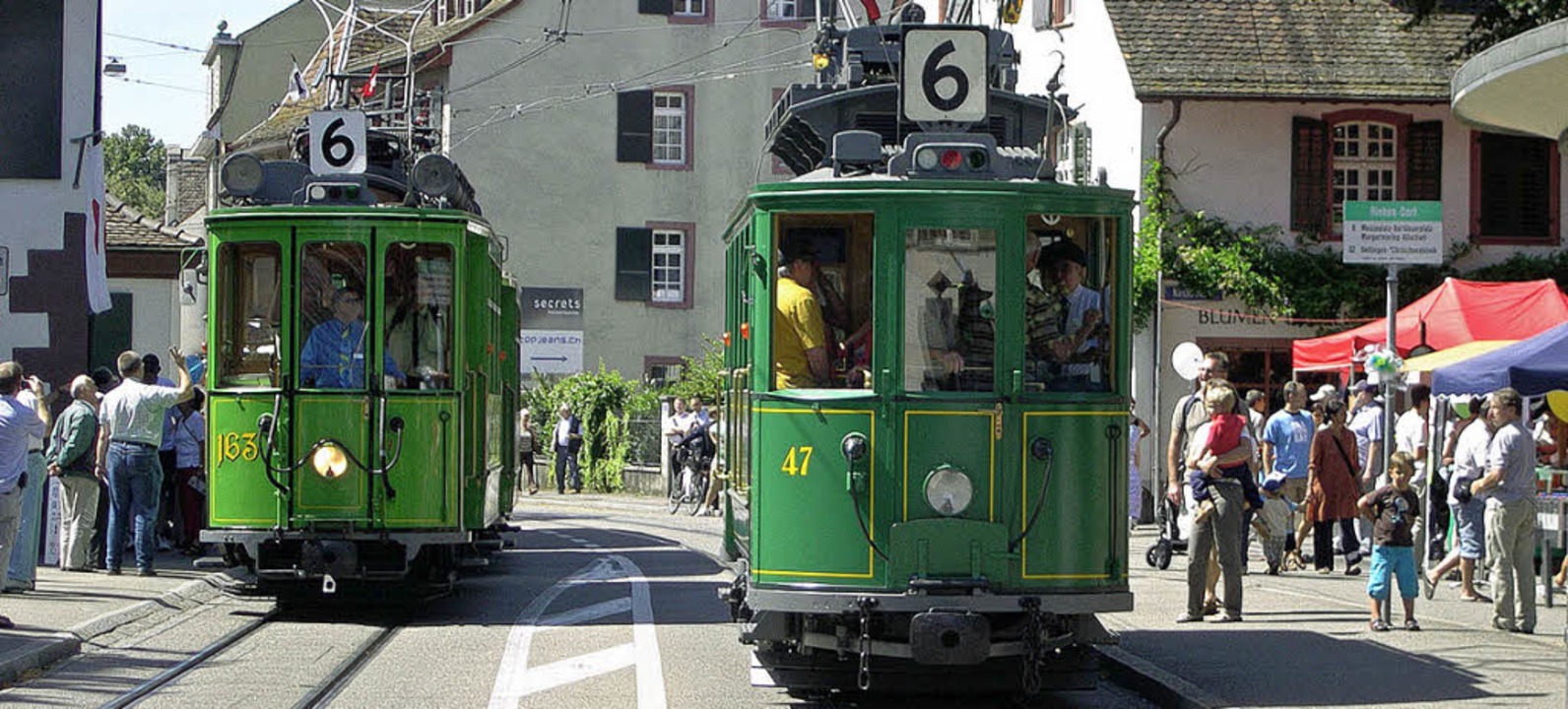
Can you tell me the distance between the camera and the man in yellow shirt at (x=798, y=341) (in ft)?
37.0

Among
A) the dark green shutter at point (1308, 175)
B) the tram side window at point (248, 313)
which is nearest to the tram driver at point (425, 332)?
the tram side window at point (248, 313)

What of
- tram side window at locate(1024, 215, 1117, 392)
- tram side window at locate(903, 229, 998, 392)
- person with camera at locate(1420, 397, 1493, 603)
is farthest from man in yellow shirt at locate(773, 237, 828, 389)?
person with camera at locate(1420, 397, 1493, 603)

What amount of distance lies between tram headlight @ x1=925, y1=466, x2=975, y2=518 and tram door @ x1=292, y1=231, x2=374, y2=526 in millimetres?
5924

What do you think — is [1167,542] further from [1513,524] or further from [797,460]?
[797,460]

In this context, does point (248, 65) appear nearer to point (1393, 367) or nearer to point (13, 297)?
point (13, 297)

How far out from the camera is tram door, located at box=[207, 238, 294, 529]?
1553cm

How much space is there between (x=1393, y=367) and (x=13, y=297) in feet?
41.9

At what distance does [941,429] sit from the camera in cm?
1110

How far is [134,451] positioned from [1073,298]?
9671 mm

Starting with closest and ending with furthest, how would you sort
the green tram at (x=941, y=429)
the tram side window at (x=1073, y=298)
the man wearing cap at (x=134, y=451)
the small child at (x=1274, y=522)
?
1. the green tram at (x=941, y=429)
2. the tram side window at (x=1073, y=298)
3. the man wearing cap at (x=134, y=451)
4. the small child at (x=1274, y=522)

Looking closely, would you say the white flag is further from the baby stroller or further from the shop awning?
the shop awning

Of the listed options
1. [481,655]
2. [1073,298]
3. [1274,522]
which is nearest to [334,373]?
[481,655]

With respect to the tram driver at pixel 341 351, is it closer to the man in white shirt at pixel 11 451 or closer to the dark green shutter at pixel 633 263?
the man in white shirt at pixel 11 451

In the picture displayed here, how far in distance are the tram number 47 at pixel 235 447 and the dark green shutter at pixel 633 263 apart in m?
32.0
